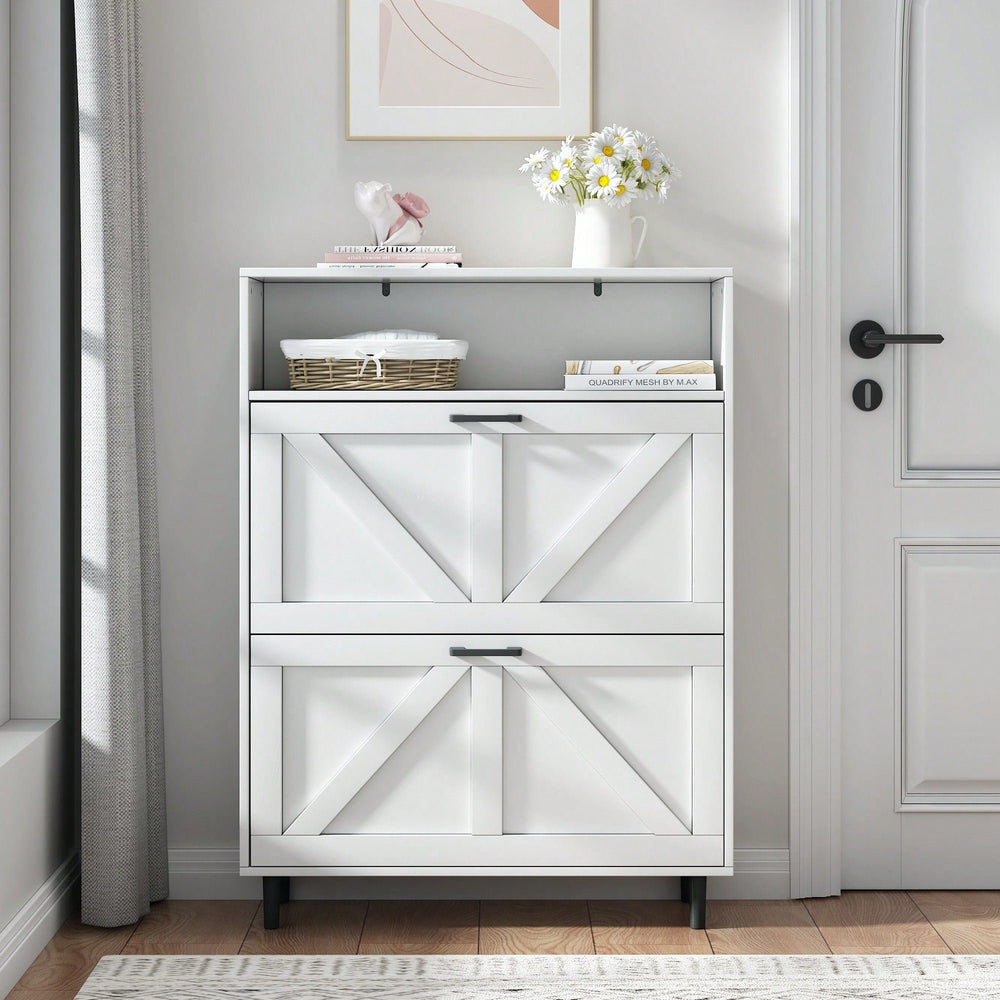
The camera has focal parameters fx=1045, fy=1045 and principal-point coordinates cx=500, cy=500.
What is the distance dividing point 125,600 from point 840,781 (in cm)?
160

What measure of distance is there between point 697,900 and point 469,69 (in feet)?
6.04

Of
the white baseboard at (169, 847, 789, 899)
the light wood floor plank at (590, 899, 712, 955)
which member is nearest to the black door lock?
the white baseboard at (169, 847, 789, 899)

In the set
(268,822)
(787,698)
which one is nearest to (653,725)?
(787,698)

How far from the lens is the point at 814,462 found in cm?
232

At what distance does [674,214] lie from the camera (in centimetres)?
231

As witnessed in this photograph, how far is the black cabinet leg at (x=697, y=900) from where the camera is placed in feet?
7.09

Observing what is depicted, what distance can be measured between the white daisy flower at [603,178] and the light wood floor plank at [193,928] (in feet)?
5.57

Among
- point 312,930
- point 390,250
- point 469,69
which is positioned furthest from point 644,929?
point 469,69

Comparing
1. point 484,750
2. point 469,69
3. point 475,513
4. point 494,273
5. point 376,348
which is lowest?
point 484,750

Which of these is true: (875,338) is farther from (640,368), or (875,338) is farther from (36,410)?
(36,410)

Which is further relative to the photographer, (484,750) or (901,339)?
(901,339)

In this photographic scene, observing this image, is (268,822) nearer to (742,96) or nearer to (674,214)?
(674,214)

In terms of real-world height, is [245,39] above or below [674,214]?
above

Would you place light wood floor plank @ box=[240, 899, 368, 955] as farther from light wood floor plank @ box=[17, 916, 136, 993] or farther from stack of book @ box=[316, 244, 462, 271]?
stack of book @ box=[316, 244, 462, 271]
